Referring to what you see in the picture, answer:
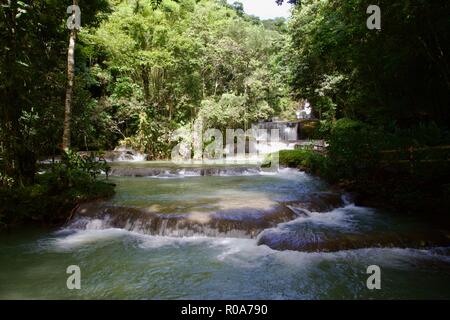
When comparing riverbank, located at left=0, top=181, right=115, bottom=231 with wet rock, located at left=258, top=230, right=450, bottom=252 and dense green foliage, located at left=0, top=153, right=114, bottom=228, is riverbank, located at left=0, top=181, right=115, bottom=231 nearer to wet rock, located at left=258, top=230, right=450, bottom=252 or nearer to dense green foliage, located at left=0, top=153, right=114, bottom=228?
dense green foliage, located at left=0, top=153, right=114, bottom=228

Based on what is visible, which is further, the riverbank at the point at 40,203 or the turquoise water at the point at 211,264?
the riverbank at the point at 40,203

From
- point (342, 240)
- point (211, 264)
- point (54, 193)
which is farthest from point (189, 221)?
point (54, 193)

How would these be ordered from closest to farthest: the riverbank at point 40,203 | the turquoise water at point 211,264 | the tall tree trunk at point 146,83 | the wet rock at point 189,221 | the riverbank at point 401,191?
the turquoise water at point 211,264 → the wet rock at point 189,221 → the riverbank at point 40,203 → the riverbank at point 401,191 → the tall tree trunk at point 146,83

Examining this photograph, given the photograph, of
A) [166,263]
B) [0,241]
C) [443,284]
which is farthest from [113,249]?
[443,284]

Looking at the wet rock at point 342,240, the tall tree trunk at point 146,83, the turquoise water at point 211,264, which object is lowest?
the turquoise water at point 211,264

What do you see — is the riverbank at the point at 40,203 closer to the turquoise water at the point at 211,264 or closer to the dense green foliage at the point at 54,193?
the dense green foliage at the point at 54,193

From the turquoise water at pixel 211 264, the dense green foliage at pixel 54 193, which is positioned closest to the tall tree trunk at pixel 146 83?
the dense green foliage at pixel 54 193

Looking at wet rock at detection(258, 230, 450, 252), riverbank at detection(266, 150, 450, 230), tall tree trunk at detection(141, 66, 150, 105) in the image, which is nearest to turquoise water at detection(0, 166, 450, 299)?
wet rock at detection(258, 230, 450, 252)

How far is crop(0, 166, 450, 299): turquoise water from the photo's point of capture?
518 centimetres

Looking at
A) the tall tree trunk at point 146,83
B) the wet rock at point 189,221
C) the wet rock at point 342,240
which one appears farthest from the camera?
the tall tree trunk at point 146,83

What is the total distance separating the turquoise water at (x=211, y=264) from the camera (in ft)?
17.0

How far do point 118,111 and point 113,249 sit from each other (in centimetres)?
1906

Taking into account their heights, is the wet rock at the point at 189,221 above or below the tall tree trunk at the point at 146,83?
below

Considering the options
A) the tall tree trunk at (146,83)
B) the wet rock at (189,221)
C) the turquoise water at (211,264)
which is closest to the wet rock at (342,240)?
the turquoise water at (211,264)
